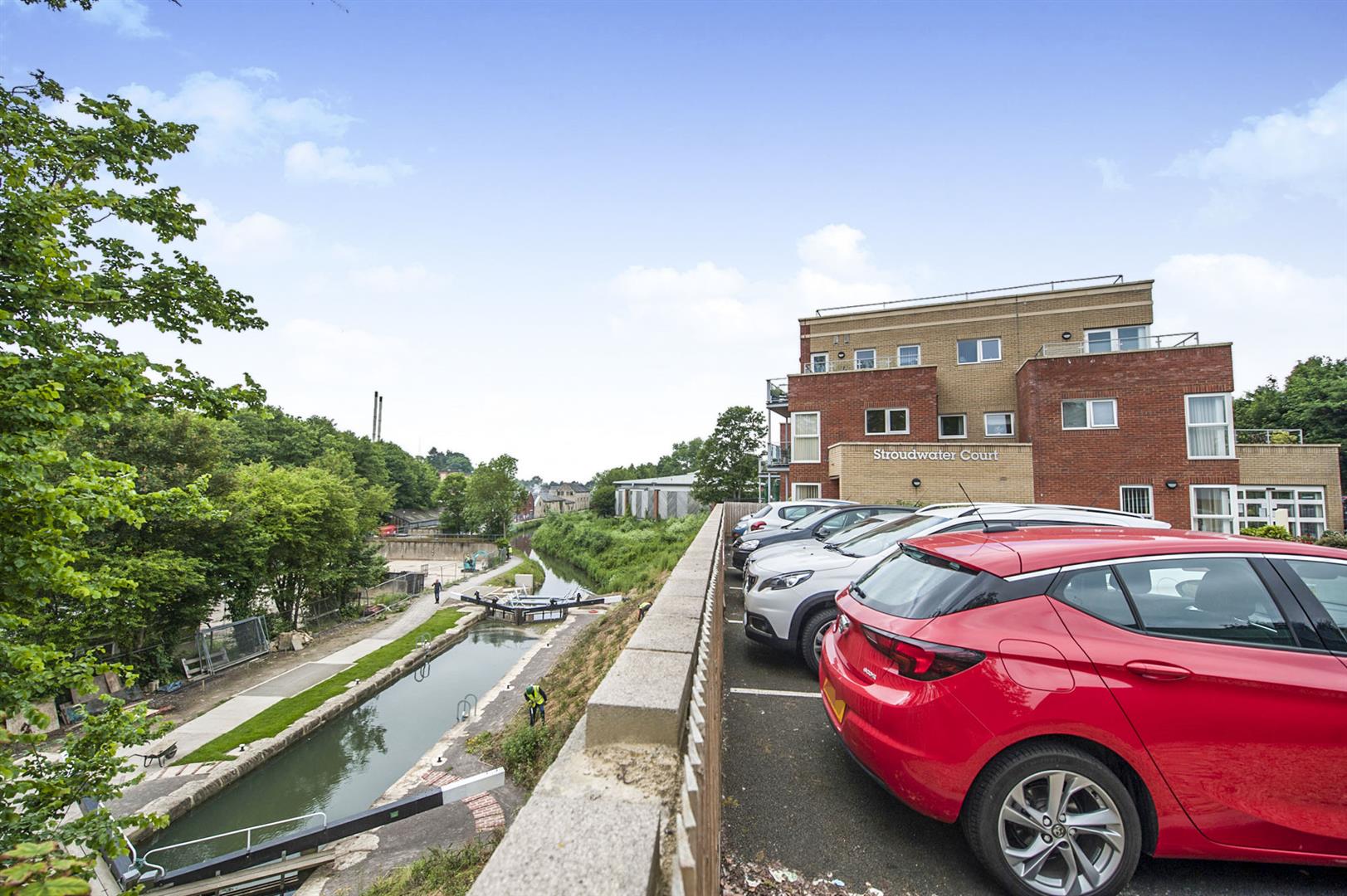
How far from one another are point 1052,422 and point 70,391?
22.3 m

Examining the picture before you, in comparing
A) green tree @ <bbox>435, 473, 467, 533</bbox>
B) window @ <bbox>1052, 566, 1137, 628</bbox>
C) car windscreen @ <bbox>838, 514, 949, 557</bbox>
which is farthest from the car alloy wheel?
green tree @ <bbox>435, 473, 467, 533</bbox>

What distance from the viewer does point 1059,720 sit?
2443mm

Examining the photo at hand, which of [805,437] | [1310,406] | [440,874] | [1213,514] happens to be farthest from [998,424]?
[1310,406]

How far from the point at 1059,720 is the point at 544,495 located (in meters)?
116

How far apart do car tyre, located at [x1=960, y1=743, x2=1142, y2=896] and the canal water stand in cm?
1395

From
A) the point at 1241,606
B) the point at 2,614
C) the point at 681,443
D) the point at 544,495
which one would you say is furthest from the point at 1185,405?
the point at 544,495

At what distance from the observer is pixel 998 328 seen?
22.8 meters

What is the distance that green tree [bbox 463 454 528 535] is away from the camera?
60.8 meters

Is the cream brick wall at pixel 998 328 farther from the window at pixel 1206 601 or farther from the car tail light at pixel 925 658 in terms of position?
the car tail light at pixel 925 658

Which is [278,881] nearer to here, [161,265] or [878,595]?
[161,265]

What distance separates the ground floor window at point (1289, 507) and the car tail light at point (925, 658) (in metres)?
20.1

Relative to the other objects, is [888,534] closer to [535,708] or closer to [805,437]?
[535,708]

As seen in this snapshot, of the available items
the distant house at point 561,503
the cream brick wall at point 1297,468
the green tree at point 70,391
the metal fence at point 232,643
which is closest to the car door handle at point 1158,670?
the green tree at point 70,391

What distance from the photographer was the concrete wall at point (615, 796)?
1.42 m
